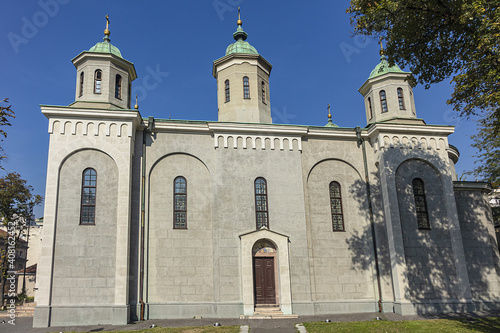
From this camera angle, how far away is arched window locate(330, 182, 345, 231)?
20094 mm

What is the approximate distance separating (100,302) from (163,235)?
377 cm

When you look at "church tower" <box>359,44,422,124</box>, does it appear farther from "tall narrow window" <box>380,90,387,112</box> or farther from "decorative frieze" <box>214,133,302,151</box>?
"decorative frieze" <box>214,133,302,151</box>

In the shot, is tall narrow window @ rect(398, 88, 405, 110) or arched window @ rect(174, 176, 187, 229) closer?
arched window @ rect(174, 176, 187, 229)

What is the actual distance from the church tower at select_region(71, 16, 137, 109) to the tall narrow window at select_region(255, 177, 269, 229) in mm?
7739

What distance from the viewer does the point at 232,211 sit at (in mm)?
18953

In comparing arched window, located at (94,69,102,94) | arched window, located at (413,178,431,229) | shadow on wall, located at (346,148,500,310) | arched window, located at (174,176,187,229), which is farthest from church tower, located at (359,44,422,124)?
arched window, located at (94,69,102,94)

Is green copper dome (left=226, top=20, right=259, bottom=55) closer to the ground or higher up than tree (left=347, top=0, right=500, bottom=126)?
higher up

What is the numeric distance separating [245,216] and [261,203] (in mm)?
1079

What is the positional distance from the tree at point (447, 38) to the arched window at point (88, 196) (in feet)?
41.2

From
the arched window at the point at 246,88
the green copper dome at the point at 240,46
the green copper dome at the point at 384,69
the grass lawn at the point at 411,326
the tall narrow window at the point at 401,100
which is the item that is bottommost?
the grass lawn at the point at 411,326

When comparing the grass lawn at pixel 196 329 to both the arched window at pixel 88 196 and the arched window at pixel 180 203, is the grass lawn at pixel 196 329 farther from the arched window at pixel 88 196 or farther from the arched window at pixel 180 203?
the arched window at pixel 88 196

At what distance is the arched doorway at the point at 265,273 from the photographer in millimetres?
18281

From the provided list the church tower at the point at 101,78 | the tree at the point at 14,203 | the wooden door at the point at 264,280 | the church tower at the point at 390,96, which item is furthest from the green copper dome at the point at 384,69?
the tree at the point at 14,203

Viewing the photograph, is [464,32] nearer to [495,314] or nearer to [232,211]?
[232,211]
